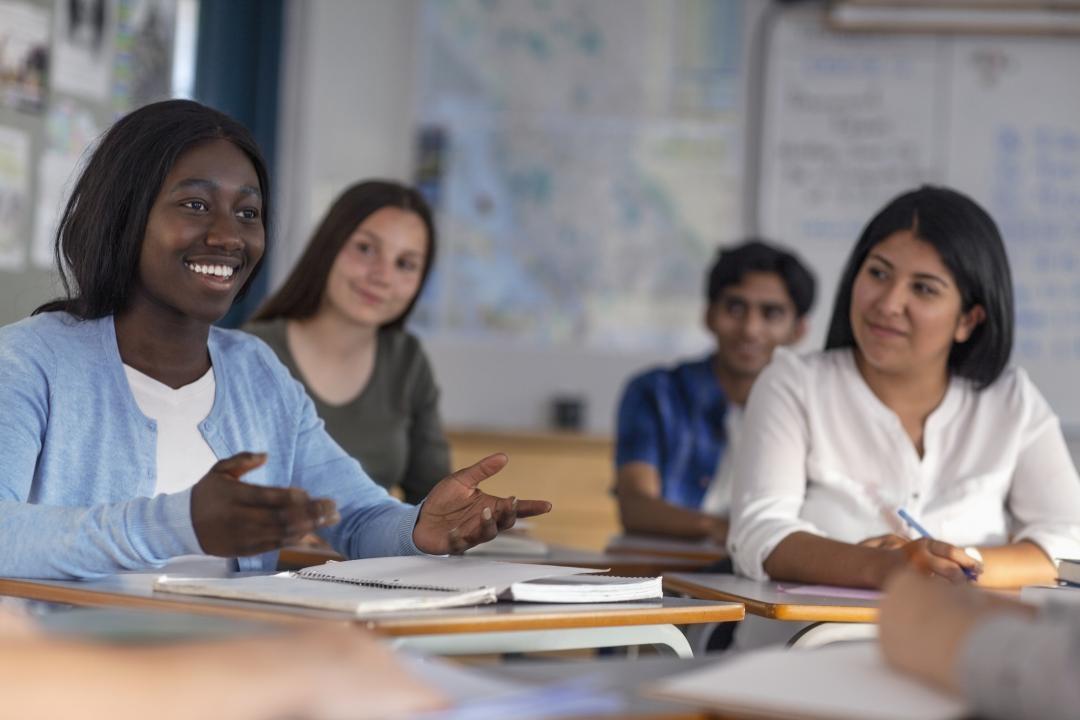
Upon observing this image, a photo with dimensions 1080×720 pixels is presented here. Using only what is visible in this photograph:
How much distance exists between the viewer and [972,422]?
2498mm

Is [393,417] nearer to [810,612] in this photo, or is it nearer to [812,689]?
[810,612]

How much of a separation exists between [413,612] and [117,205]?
87cm

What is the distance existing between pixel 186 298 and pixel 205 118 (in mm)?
274

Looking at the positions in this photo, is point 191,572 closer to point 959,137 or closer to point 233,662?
point 233,662

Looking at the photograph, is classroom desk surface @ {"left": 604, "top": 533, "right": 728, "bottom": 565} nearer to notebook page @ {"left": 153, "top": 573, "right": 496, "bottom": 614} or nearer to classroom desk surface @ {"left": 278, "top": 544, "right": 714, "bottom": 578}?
classroom desk surface @ {"left": 278, "top": 544, "right": 714, "bottom": 578}

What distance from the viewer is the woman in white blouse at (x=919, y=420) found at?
240 centimetres

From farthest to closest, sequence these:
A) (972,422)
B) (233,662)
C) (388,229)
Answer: (388,229)
(972,422)
(233,662)

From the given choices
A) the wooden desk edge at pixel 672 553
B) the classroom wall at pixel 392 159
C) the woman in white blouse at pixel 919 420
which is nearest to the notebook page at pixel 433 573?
the woman in white blouse at pixel 919 420

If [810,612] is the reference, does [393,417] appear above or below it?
above

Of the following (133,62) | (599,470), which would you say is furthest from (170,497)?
(599,470)

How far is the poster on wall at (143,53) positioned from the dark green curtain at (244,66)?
0.90ft

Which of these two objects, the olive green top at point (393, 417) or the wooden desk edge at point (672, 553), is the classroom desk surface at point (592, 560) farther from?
Result: the olive green top at point (393, 417)

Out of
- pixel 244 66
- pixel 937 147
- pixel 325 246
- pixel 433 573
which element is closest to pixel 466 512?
pixel 433 573

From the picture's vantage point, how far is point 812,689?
0.96 m
